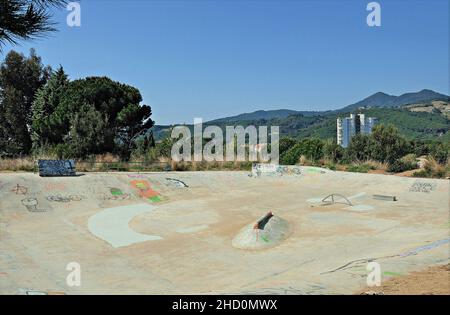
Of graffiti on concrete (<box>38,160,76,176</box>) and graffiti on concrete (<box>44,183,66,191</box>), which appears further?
graffiti on concrete (<box>38,160,76,176</box>)

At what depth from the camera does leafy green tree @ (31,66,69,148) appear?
3545cm

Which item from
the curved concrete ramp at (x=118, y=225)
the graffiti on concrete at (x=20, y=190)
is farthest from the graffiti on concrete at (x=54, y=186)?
the curved concrete ramp at (x=118, y=225)

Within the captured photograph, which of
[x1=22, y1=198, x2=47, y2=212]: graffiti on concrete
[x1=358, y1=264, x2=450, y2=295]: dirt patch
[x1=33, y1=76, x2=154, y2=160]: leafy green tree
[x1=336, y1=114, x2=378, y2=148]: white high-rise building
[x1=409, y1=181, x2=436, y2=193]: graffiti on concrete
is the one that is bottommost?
[x1=358, y1=264, x2=450, y2=295]: dirt patch

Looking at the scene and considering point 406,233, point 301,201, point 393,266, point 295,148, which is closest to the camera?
point 393,266

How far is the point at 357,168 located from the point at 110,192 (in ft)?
52.0

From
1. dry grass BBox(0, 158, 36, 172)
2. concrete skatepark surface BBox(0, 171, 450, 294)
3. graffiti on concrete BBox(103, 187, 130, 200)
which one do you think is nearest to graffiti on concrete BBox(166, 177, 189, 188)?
concrete skatepark surface BBox(0, 171, 450, 294)

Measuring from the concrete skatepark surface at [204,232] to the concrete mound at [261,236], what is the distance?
0.81 ft

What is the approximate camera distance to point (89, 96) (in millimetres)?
37125

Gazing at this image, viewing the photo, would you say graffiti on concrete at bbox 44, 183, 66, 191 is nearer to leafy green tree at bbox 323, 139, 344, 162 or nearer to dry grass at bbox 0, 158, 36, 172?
dry grass at bbox 0, 158, 36, 172

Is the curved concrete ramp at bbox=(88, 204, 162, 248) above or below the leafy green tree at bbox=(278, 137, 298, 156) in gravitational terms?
below

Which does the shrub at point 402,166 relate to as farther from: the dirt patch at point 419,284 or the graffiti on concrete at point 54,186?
the graffiti on concrete at point 54,186

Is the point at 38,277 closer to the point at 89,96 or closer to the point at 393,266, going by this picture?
the point at 393,266

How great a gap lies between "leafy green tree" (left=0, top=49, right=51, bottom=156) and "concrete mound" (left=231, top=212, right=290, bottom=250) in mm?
32240
